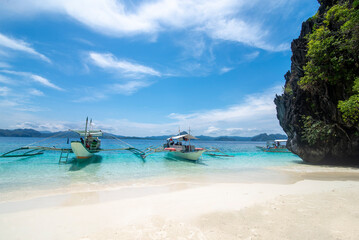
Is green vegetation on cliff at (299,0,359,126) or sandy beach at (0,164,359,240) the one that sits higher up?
green vegetation on cliff at (299,0,359,126)

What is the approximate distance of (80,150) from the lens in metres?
19.7

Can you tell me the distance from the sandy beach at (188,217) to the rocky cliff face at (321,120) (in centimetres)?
1108

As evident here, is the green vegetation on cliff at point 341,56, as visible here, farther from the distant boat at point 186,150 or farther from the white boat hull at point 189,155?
the distant boat at point 186,150

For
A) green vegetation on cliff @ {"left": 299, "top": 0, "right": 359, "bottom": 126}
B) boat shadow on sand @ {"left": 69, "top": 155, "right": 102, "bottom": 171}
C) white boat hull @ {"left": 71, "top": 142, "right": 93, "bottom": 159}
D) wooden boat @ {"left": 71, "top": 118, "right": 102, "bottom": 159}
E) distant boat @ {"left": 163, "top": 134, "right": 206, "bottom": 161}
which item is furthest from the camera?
distant boat @ {"left": 163, "top": 134, "right": 206, "bottom": 161}

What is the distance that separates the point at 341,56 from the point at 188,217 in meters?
15.1

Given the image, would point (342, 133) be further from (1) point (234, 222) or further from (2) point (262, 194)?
(1) point (234, 222)

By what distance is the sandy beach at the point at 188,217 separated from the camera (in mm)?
3722

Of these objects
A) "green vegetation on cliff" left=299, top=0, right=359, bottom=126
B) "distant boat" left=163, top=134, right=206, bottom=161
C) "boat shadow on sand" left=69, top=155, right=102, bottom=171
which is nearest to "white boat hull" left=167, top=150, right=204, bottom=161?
"distant boat" left=163, top=134, right=206, bottom=161

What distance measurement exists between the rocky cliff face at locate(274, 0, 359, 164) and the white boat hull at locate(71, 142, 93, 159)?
78.5 ft

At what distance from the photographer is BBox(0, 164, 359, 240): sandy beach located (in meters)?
3.72

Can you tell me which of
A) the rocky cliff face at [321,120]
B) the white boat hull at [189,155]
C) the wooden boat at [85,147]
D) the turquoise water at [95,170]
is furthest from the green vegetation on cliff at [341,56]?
the wooden boat at [85,147]

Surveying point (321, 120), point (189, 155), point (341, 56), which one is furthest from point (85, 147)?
point (321, 120)

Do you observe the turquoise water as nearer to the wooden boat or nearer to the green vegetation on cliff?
the wooden boat

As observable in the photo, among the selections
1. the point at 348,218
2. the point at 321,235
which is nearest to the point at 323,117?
the point at 348,218
